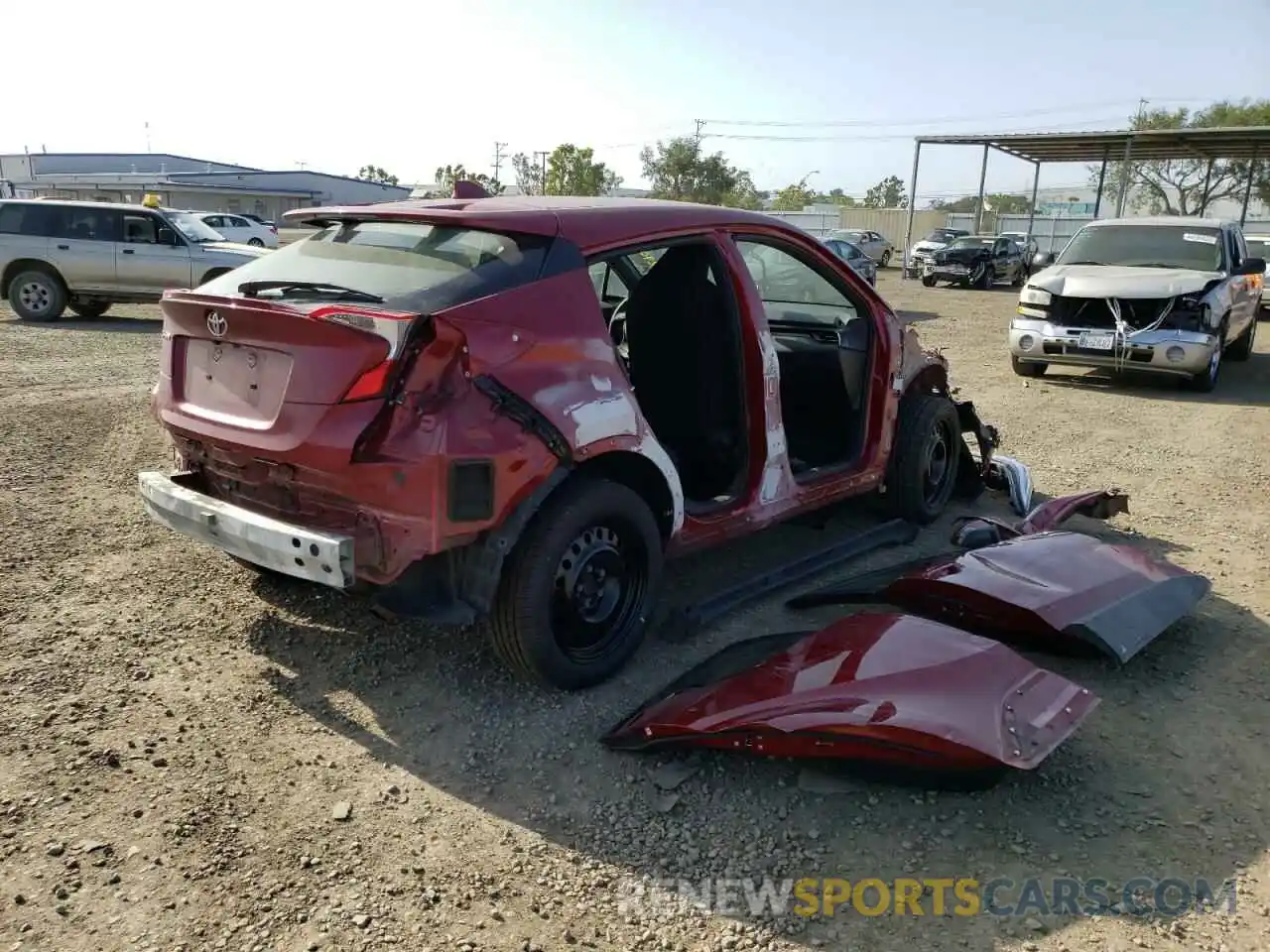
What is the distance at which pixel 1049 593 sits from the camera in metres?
3.63

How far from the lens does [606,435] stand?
10.5 feet

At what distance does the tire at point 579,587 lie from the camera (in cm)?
311

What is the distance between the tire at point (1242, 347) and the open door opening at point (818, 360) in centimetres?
926

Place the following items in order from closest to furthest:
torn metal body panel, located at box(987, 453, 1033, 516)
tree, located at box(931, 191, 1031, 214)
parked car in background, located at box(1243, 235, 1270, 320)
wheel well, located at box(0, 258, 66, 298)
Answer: torn metal body panel, located at box(987, 453, 1033, 516) → wheel well, located at box(0, 258, 66, 298) → parked car in background, located at box(1243, 235, 1270, 320) → tree, located at box(931, 191, 1031, 214)

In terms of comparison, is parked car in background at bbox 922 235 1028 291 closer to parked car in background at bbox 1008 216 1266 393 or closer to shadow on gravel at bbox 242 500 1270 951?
parked car in background at bbox 1008 216 1266 393

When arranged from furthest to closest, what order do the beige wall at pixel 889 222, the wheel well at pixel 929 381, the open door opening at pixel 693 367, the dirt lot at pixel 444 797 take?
the beige wall at pixel 889 222 < the wheel well at pixel 929 381 < the open door opening at pixel 693 367 < the dirt lot at pixel 444 797

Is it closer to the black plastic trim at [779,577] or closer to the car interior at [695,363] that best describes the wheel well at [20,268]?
the car interior at [695,363]

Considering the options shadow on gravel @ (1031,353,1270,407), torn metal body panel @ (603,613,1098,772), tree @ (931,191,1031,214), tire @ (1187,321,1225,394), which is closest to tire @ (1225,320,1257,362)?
shadow on gravel @ (1031,353,1270,407)

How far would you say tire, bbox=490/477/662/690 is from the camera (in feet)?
10.2

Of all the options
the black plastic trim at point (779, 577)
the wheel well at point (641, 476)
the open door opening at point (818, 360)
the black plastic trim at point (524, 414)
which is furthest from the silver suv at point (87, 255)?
the black plastic trim at point (524, 414)

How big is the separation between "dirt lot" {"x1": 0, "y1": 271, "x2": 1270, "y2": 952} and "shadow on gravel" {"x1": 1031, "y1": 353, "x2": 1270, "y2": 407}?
603cm

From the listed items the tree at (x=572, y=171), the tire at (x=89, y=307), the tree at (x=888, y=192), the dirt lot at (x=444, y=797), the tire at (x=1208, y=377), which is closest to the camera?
the dirt lot at (x=444, y=797)

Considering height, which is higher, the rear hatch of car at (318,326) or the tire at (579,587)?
the rear hatch of car at (318,326)

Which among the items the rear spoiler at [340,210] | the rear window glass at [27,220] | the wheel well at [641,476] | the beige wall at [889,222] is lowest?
the wheel well at [641,476]
